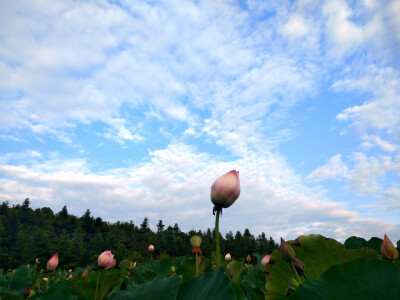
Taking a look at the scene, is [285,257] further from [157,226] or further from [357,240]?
[157,226]

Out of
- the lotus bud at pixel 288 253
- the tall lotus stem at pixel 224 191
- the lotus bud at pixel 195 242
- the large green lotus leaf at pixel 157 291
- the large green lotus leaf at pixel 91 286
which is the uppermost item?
the tall lotus stem at pixel 224 191

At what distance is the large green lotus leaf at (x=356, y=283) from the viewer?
22.6 inches

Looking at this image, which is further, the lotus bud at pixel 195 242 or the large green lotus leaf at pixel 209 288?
the lotus bud at pixel 195 242

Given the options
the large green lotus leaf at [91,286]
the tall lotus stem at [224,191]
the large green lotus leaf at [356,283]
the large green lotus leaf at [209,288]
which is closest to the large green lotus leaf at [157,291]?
the large green lotus leaf at [209,288]

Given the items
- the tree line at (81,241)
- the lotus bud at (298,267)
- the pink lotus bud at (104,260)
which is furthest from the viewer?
the tree line at (81,241)

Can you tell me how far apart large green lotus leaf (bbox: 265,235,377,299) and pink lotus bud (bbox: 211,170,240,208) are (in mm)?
294

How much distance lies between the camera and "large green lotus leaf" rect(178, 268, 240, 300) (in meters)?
0.67

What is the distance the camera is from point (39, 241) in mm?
45312

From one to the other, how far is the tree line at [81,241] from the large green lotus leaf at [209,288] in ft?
97.6

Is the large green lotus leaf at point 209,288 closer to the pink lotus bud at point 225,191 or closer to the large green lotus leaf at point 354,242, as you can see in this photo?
the pink lotus bud at point 225,191

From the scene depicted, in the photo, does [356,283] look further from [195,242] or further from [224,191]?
[195,242]

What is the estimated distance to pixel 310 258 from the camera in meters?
0.97

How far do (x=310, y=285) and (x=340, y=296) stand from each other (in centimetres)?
7

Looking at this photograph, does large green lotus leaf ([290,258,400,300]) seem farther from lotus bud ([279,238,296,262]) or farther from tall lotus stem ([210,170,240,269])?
tall lotus stem ([210,170,240,269])
